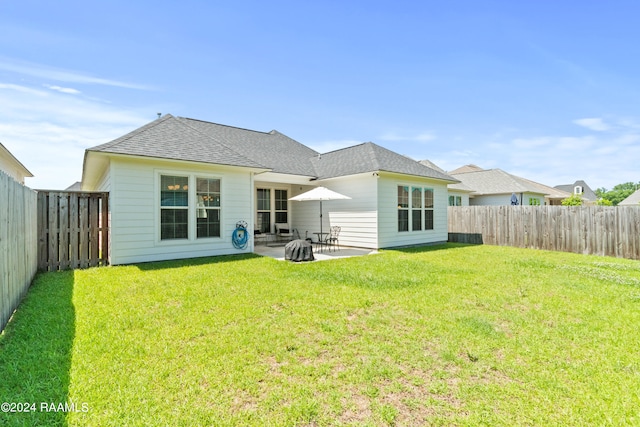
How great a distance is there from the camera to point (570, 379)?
2545 mm

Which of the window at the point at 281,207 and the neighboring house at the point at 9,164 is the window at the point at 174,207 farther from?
the neighboring house at the point at 9,164

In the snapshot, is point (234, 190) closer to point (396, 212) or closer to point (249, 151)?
point (249, 151)

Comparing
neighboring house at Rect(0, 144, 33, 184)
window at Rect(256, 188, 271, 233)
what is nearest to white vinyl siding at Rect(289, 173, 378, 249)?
window at Rect(256, 188, 271, 233)

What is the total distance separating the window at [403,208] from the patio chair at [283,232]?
511 centimetres

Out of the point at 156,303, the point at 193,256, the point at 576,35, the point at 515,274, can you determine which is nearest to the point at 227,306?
the point at 156,303

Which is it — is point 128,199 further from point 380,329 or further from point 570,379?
point 570,379

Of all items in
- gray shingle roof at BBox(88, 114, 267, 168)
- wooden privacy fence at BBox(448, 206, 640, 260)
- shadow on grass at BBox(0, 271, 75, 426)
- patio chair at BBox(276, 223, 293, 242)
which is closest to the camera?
shadow on grass at BBox(0, 271, 75, 426)

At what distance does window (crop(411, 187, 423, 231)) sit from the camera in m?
12.4

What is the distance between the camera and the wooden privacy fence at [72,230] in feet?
22.6

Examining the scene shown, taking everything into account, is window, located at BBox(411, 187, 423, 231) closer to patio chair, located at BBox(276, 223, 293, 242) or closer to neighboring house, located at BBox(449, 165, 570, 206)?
patio chair, located at BBox(276, 223, 293, 242)

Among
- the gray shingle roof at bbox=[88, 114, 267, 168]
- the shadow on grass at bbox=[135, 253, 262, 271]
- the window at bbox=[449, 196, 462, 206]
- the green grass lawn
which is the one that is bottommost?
the green grass lawn

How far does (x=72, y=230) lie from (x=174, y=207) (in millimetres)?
2424

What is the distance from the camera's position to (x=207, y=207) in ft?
29.9

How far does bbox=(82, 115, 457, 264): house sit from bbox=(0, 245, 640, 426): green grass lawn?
2714mm
